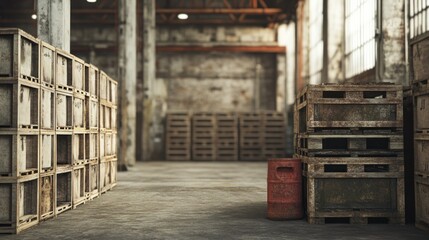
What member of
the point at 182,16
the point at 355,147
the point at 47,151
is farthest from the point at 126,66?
the point at 355,147

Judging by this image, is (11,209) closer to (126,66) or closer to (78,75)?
(78,75)

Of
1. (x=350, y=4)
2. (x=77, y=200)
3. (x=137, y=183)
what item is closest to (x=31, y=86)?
(x=77, y=200)

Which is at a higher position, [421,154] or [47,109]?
[47,109]

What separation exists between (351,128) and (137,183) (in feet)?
23.5

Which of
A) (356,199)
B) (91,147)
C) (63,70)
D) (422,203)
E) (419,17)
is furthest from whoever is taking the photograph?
(419,17)

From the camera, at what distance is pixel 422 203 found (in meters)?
6.65

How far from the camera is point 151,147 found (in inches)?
990

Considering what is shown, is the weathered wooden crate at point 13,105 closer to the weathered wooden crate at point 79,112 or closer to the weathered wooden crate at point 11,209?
the weathered wooden crate at point 11,209

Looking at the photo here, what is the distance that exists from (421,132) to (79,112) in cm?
536

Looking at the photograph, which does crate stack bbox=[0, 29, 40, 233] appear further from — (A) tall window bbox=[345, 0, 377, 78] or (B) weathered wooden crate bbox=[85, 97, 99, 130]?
(A) tall window bbox=[345, 0, 377, 78]

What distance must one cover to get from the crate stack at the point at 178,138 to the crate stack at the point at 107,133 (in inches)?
507

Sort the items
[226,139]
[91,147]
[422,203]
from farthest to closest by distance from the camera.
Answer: [226,139], [91,147], [422,203]

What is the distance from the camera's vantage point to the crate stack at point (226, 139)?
82.8 ft

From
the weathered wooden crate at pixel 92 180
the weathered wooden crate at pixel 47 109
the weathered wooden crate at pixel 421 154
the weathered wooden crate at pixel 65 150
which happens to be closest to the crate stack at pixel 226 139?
the weathered wooden crate at pixel 92 180
